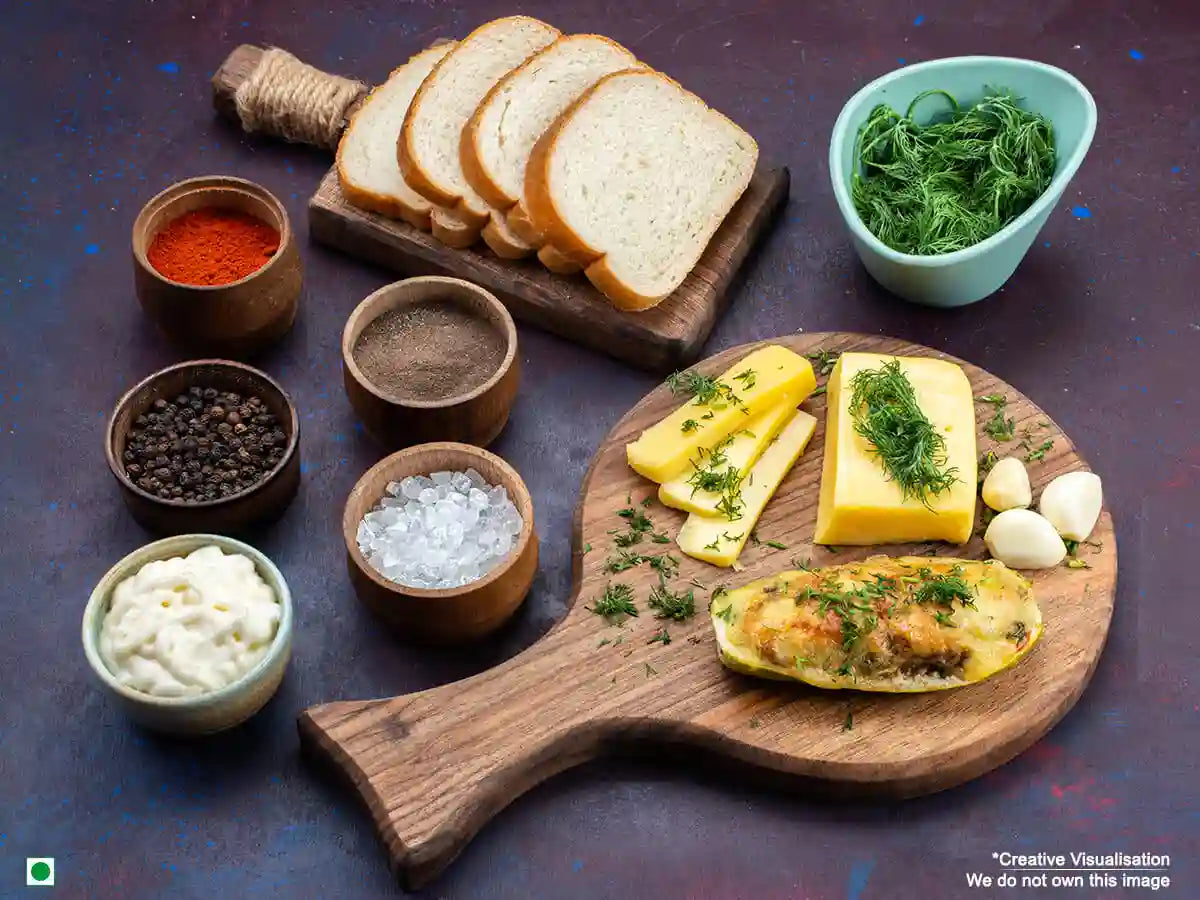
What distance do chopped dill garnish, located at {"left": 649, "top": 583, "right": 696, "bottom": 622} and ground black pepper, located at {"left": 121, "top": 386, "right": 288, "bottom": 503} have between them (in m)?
1.04

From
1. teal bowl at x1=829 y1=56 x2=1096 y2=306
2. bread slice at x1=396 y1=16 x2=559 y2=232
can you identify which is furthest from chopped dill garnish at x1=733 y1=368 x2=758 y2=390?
bread slice at x1=396 y1=16 x2=559 y2=232

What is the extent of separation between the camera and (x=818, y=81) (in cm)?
532

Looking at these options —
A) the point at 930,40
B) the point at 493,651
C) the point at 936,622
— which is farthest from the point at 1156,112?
the point at 493,651

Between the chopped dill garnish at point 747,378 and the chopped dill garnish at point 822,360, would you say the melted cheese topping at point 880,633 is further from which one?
the chopped dill garnish at point 822,360

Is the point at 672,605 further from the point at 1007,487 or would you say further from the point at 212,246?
the point at 212,246

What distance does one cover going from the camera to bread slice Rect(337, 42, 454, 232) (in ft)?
15.4

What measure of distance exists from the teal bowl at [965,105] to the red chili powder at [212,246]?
167 centimetres

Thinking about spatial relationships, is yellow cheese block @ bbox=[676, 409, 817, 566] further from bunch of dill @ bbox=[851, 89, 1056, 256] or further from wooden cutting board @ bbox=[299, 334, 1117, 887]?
bunch of dill @ bbox=[851, 89, 1056, 256]

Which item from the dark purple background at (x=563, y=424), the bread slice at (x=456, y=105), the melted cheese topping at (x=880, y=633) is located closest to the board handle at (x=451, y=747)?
the dark purple background at (x=563, y=424)

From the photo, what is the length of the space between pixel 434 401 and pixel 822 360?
1.09 meters

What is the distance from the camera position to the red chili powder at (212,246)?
445 cm

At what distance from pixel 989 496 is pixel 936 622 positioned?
0.53 meters

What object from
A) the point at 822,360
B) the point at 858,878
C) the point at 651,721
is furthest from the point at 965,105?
the point at 858,878

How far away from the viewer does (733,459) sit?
415cm
